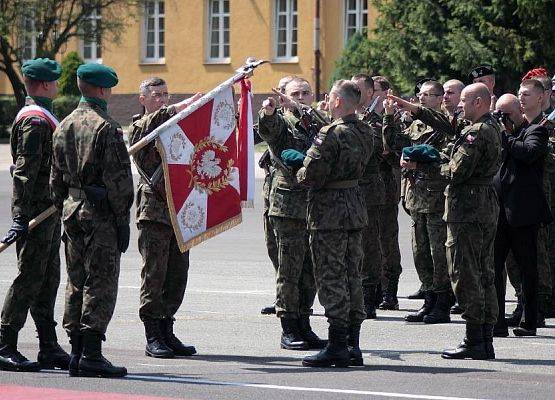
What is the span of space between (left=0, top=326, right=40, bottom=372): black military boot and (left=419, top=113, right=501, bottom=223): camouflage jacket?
334cm

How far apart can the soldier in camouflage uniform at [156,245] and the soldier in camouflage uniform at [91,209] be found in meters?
1.09

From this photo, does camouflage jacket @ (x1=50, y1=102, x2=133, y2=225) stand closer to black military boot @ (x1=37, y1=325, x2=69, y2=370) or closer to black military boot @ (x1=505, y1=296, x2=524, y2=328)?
black military boot @ (x1=37, y1=325, x2=69, y2=370)

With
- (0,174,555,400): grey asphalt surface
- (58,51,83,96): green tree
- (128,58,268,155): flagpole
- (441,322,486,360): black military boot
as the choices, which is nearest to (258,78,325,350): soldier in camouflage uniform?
(0,174,555,400): grey asphalt surface

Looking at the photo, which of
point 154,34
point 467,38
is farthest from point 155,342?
point 154,34

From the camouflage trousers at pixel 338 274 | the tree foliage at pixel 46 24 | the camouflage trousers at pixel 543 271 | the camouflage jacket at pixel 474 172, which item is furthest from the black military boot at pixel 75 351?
the tree foliage at pixel 46 24

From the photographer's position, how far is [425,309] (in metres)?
12.9

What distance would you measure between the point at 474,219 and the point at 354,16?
131ft

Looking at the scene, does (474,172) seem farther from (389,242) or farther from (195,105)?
(389,242)

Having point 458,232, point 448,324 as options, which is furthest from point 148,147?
point 448,324

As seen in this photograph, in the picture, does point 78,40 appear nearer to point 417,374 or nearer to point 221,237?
point 221,237

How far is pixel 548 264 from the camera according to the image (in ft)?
41.5

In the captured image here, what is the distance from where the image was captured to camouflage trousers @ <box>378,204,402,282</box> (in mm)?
13773

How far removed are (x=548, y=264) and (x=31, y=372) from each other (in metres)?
5.01

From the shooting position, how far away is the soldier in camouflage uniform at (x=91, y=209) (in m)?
9.54
